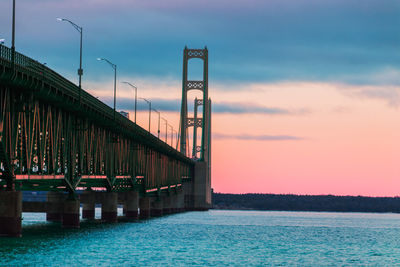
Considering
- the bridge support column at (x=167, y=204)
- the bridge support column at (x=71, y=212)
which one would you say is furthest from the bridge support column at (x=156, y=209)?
the bridge support column at (x=71, y=212)

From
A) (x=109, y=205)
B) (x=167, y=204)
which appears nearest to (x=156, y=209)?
(x=167, y=204)

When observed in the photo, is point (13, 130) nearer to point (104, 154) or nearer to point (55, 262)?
point (55, 262)

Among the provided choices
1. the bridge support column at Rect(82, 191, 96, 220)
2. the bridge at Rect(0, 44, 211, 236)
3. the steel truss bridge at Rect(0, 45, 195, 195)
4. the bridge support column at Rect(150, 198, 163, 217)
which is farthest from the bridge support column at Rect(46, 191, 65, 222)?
the bridge support column at Rect(150, 198, 163, 217)

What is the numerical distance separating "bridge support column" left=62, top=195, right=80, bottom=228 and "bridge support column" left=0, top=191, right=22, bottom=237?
77.6 ft

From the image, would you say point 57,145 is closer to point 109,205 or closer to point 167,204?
point 109,205

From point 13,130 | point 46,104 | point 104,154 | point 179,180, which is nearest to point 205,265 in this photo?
point 13,130

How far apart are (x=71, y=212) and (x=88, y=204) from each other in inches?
2093

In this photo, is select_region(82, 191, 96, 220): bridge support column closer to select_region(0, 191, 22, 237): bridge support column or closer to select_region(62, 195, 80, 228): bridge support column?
select_region(62, 195, 80, 228): bridge support column

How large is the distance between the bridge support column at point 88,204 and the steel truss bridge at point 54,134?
21213 mm

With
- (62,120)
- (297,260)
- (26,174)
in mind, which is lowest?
(297,260)

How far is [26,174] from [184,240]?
66.8 feet

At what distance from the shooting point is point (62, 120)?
6906 centimetres

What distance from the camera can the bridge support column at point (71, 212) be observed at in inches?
3123

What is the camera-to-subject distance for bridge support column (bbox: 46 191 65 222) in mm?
108875
